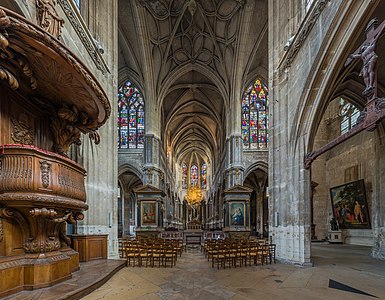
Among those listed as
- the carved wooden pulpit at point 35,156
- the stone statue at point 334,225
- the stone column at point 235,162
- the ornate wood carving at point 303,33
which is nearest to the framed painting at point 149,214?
the stone column at point 235,162

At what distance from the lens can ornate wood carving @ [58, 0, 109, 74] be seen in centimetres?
917

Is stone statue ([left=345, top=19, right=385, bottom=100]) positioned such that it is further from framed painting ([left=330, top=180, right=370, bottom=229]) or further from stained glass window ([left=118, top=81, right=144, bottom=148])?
stained glass window ([left=118, top=81, right=144, bottom=148])

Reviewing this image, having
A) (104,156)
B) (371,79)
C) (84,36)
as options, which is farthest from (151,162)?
(371,79)

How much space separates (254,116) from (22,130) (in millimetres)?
22838

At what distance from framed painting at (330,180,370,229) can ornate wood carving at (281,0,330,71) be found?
34.2ft

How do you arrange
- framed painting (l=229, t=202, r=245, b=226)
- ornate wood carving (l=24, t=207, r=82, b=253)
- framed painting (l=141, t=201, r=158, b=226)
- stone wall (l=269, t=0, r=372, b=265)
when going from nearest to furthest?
ornate wood carving (l=24, t=207, r=82, b=253) < stone wall (l=269, t=0, r=372, b=265) < framed painting (l=229, t=202, r=245, b=226) < framed painting (l=141, t=201, r=158, b=226)

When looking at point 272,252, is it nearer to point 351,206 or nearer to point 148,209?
point 351,206

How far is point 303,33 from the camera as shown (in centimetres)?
1052

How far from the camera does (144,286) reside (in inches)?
267

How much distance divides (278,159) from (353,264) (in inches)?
192

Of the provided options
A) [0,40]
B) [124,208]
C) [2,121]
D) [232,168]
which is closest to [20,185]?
[2,121]

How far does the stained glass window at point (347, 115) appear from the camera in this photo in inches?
824

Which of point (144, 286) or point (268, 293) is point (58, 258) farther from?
point (268, 293)

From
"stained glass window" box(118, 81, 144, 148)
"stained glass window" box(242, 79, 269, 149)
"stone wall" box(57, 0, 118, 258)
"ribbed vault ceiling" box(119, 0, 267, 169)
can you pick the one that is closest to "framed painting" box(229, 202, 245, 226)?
"stained glass window" box(242, 79, 269, 149)
